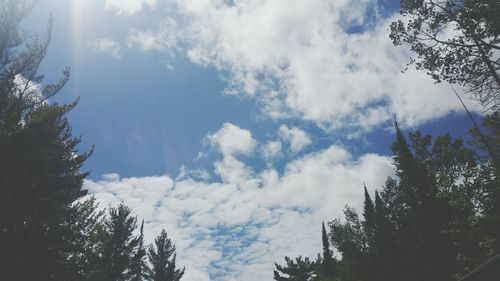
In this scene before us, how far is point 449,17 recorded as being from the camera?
38.6 ft

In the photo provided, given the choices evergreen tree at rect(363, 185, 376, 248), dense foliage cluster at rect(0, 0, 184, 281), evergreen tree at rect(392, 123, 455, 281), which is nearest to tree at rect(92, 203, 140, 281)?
dense foliage cluster at rect(0, 0, 184, 281)

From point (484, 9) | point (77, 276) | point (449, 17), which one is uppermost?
point (449, 17)

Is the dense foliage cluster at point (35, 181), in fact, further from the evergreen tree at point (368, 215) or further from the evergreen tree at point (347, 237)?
the evergreen tree at point (368, 215)

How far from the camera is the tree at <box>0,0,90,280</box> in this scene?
14.4m

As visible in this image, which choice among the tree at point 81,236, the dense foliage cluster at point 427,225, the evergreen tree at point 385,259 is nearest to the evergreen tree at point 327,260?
the dense foliage cluster at point 427,225

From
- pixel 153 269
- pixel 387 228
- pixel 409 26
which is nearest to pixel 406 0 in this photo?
pixel 409 26

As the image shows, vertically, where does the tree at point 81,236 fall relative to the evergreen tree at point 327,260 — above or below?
below

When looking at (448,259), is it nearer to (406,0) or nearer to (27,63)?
(406,0)

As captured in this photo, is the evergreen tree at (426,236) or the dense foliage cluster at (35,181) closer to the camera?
the dense foliage cluster at (35,181)

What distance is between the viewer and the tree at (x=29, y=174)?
14.4 meters

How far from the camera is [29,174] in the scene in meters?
15.6

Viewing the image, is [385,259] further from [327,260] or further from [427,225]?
[327,260]

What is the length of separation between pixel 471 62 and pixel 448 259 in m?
26.0

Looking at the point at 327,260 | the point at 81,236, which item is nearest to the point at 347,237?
the point at 327,260
